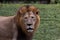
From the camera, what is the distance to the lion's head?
553 cm

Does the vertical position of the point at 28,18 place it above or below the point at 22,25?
above

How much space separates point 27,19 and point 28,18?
0.03 metres

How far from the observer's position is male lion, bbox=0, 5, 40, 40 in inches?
220

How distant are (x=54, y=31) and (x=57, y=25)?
891mm

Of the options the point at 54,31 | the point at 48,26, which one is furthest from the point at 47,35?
the point at 48,26

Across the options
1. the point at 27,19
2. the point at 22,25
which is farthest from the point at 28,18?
the point at 22,25

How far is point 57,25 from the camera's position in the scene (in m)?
9.55

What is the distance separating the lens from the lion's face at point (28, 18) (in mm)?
5523

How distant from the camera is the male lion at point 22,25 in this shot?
18.3 feet

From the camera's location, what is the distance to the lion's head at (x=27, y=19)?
5525 millimetres

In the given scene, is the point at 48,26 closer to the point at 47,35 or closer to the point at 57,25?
the point at 57,25

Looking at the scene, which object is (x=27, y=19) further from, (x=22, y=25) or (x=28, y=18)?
(x=22, y=25)

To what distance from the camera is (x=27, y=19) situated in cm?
559

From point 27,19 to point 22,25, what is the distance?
165mm
